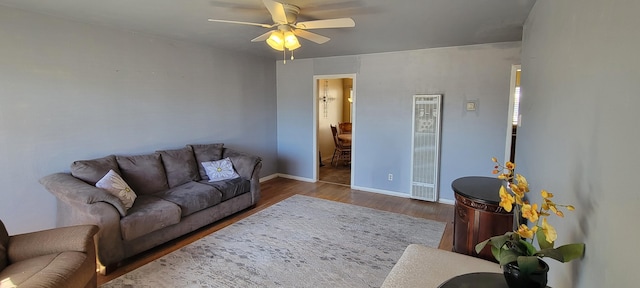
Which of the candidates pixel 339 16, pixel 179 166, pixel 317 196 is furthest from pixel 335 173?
pixel 339 16

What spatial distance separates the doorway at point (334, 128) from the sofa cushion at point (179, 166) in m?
2.73

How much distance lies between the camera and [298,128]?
5.83m

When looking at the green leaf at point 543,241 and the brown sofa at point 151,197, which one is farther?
the brown sofa at point 151,197

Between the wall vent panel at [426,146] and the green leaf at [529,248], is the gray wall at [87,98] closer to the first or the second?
the wall vent panel at [426,146]

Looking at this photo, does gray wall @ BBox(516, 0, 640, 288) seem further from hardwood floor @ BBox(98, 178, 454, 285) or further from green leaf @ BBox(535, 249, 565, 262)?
hardwood floor @ BBox(98, 178, 454, 285)

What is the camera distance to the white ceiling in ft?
8.47

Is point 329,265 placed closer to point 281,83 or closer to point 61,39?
point 61,39

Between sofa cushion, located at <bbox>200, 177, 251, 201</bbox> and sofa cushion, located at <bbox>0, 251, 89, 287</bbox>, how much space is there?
71.5 inches

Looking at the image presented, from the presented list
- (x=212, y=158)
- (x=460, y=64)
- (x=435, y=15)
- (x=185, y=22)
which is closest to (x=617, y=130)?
(x=435, y=15)

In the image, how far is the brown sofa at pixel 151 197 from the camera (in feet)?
8.55

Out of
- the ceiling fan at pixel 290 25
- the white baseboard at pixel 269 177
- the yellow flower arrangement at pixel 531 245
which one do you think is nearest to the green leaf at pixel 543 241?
the yellow flower arrangement at pixel 531 245

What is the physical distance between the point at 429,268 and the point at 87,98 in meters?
3.69

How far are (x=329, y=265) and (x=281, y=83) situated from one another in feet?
13.0

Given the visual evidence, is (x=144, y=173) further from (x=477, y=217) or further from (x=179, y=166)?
(x=477, y=217)
